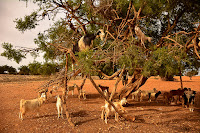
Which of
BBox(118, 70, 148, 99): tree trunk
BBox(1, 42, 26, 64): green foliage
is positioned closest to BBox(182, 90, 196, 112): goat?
BBox(118, 70, 148, 99): tree trunk

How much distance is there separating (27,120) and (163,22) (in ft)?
31.3

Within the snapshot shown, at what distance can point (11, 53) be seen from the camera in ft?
25.7

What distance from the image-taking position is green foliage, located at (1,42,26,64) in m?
7.68

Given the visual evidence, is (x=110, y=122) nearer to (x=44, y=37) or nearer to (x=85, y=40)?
(x=85, y=40)

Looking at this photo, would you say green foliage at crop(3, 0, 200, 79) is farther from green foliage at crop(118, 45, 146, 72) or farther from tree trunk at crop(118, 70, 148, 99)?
tree trunk at crop(118, 70, 148, 99)

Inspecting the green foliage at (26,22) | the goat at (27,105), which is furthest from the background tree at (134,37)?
the goat at (27,105)

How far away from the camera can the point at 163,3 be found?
7789mm

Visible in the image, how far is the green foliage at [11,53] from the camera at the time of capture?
768cm

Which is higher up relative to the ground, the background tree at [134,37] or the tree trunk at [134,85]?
the background tree at [134,37]

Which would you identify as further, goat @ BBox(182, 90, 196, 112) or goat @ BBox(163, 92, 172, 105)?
goat @ BBox(163, 92, 172, 105)

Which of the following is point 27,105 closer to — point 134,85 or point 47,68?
point 47,68

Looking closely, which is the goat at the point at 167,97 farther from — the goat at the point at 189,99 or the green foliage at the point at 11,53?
the green foliage at the point at 11,53

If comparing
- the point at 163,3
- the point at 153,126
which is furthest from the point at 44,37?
→ the point at 153,126

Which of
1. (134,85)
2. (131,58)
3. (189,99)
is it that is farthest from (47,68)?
(189,99)
